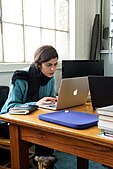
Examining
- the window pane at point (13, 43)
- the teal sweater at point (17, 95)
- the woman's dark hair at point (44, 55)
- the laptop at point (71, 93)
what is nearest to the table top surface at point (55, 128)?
the laptop at point (71, 93)

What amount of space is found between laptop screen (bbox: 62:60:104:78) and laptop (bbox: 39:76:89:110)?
95cm

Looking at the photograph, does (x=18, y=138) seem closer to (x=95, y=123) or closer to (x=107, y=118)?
(x=95, y=123)

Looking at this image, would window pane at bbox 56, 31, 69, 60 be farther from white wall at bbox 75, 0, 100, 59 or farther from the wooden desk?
the wooden desk

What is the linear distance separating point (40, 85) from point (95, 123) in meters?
0.84

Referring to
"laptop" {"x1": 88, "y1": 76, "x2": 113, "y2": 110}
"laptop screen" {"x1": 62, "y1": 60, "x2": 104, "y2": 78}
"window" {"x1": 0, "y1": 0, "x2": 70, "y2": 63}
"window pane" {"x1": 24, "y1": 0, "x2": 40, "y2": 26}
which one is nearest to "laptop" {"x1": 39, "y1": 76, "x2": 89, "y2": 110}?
"laptop" {"x1": 88, "y1": 76, "x2": 113, "y2": 110}

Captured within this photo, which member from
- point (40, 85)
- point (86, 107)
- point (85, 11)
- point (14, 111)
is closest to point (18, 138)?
point (14, 111)

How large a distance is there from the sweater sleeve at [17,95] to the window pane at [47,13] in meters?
1.56

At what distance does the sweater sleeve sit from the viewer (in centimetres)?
166

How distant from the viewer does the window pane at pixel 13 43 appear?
8.45 feet

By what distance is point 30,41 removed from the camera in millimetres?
2902

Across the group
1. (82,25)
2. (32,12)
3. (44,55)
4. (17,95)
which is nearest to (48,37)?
(32,12)

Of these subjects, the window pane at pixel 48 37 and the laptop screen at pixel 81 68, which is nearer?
the laptop screen at pixel 81 68

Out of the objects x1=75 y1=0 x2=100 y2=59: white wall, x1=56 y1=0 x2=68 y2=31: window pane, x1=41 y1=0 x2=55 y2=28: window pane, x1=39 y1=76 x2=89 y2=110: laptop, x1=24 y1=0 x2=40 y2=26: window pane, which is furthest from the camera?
x1=75 y1=0 x2=100 y2=59: white wall

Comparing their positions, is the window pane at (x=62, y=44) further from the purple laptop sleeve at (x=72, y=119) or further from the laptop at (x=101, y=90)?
the purple laptop sleeve at (x=72, y=119)
